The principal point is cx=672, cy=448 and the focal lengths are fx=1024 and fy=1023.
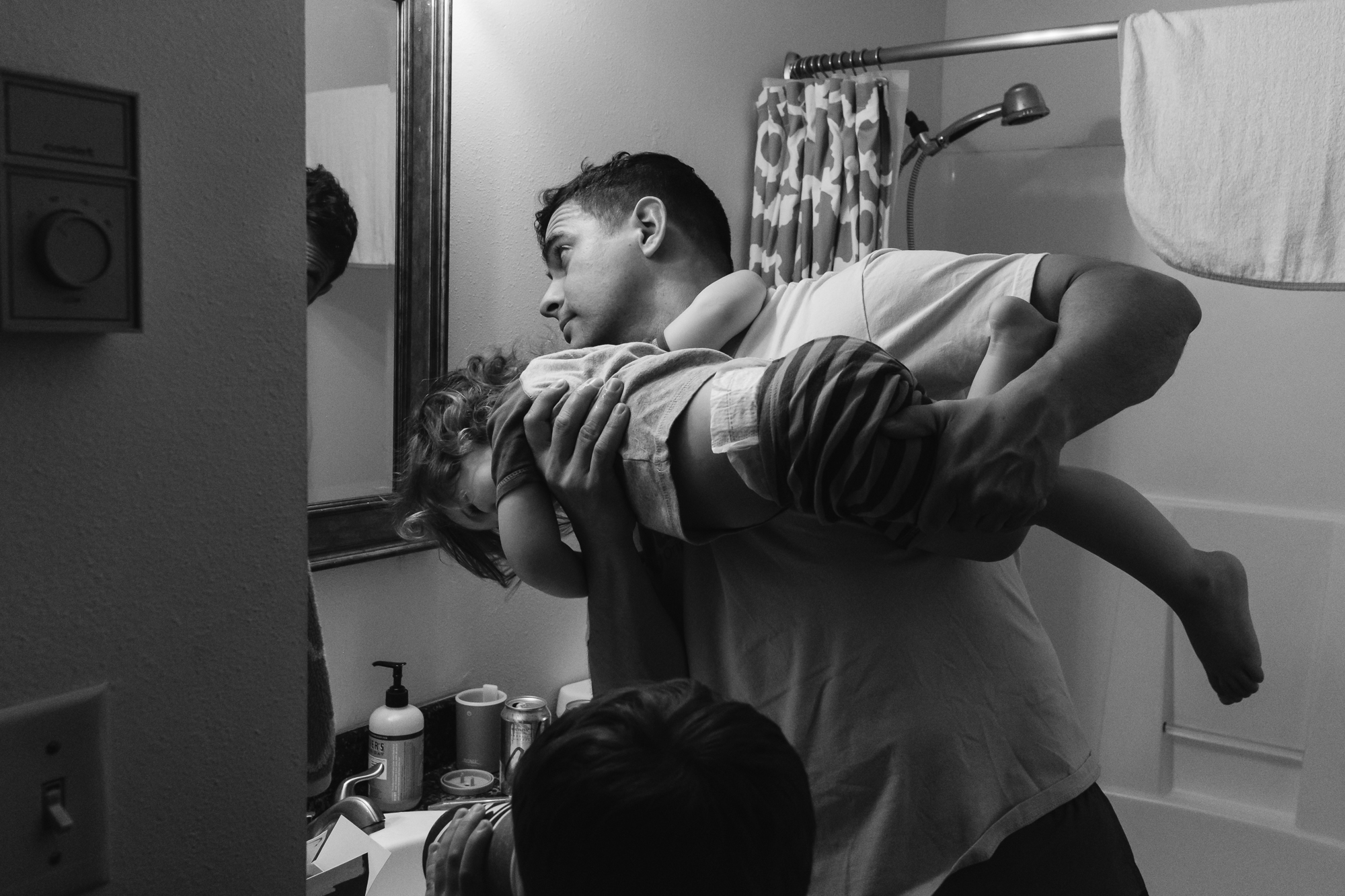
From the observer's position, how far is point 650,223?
4.25 ft

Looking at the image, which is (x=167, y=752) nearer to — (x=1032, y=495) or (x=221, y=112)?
(x=221, y=112)

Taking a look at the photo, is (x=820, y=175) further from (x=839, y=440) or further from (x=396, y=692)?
(x=839, y=440)

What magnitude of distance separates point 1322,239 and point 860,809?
4.25 ft

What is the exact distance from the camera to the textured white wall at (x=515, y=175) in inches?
59.1

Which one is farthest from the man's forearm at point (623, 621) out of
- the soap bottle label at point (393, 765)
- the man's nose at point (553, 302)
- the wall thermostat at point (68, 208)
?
the soap bottle label at point (393, 765)

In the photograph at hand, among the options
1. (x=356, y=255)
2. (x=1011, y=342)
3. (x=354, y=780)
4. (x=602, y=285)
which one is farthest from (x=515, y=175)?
(x=1011, y=342)

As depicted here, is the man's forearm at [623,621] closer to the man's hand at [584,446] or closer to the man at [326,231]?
the man's hand at [584,446]

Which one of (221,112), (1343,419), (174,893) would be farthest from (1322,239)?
(174,893)

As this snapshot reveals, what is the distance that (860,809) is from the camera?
0.83m

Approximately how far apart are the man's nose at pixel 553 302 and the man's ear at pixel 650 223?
12 cm

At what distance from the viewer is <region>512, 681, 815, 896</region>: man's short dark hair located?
0.49 metres

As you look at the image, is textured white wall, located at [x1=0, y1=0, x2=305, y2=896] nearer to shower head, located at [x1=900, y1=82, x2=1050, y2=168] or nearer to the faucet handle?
the faucet handle

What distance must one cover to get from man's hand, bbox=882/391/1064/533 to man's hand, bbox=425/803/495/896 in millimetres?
326

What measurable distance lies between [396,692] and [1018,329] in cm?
101
